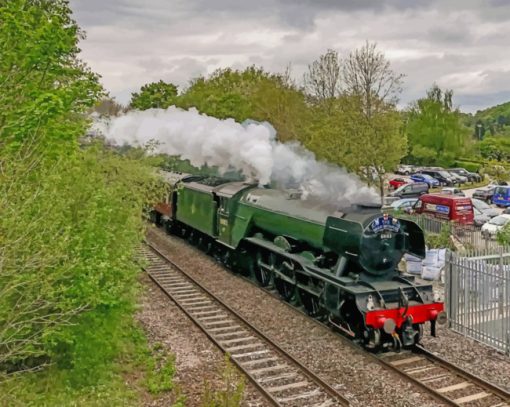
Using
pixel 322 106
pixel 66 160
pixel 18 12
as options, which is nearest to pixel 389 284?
pixel 66 160

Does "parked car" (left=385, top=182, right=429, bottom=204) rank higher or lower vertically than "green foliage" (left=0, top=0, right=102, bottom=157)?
lower

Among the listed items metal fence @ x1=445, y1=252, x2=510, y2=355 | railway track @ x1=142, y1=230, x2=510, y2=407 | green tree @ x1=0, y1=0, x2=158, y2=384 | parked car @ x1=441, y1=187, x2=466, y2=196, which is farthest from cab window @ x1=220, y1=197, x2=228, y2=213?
parked car @ x1=441, y1=187, x2=466, y2=196

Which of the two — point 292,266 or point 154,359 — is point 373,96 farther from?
point 154,359

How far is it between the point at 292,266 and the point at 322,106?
710 inches

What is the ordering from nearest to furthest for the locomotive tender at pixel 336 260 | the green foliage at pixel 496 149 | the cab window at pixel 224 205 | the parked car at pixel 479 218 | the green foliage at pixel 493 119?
the locomotive tender at pixel 336 260
the cab window at pixel 224 205
the parked car at pixel 479 218
the green foliage at pixel 496 149
the green foliage at pixel 493 119

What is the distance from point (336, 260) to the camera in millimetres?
12156

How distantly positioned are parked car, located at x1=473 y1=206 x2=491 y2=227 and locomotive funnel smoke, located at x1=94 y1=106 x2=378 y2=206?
14.5 meters

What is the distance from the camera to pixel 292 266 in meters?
13.3

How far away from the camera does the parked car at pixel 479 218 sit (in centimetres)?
2847

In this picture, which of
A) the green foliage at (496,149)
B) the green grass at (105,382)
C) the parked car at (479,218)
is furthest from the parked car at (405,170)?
the green grass at (105,382)

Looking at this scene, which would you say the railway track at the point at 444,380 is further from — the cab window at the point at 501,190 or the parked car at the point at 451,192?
the cab window at the point at 501,190

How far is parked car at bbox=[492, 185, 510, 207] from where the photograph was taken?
3875 cm

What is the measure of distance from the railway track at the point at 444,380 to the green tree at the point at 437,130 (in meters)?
51.3

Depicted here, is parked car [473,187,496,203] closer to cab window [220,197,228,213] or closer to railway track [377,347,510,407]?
cab window [220,197,228,213]
